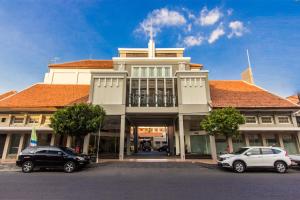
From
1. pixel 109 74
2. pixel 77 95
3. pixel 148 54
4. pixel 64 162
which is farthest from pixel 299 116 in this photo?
pixel 77 95

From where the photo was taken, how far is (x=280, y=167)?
12.4 metres

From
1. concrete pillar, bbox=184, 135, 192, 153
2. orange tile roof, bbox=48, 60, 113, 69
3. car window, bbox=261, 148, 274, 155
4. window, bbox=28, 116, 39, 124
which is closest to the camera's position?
car window, bbox=261, 148, 274, 155

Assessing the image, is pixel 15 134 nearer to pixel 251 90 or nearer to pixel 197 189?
pixel 197 189

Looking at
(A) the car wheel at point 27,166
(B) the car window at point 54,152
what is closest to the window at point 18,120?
(A) the car wheel at point 27,166

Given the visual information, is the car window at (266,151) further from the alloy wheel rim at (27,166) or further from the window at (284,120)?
the alloy wheel rim at (27,166)

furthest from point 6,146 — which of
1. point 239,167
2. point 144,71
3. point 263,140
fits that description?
point 263,140

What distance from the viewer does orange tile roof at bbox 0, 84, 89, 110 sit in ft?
68.0

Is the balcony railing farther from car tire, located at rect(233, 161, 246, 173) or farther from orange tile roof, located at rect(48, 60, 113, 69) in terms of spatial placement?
orange tile roof, located at rect(48, 60, 113, 69)

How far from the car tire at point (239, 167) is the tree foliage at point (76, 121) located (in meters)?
11.3

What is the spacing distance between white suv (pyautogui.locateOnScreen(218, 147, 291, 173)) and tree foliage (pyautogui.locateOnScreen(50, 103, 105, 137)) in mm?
11028

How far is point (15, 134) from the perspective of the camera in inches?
843

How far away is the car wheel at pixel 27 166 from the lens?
12836mm

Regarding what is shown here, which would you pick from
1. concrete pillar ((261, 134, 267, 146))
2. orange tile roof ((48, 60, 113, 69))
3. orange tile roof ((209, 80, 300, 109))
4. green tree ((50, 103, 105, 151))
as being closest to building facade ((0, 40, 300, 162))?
orange tile roof ((209, 80, 300, 109))

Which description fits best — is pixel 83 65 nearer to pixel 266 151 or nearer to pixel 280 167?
pixel 266 151
